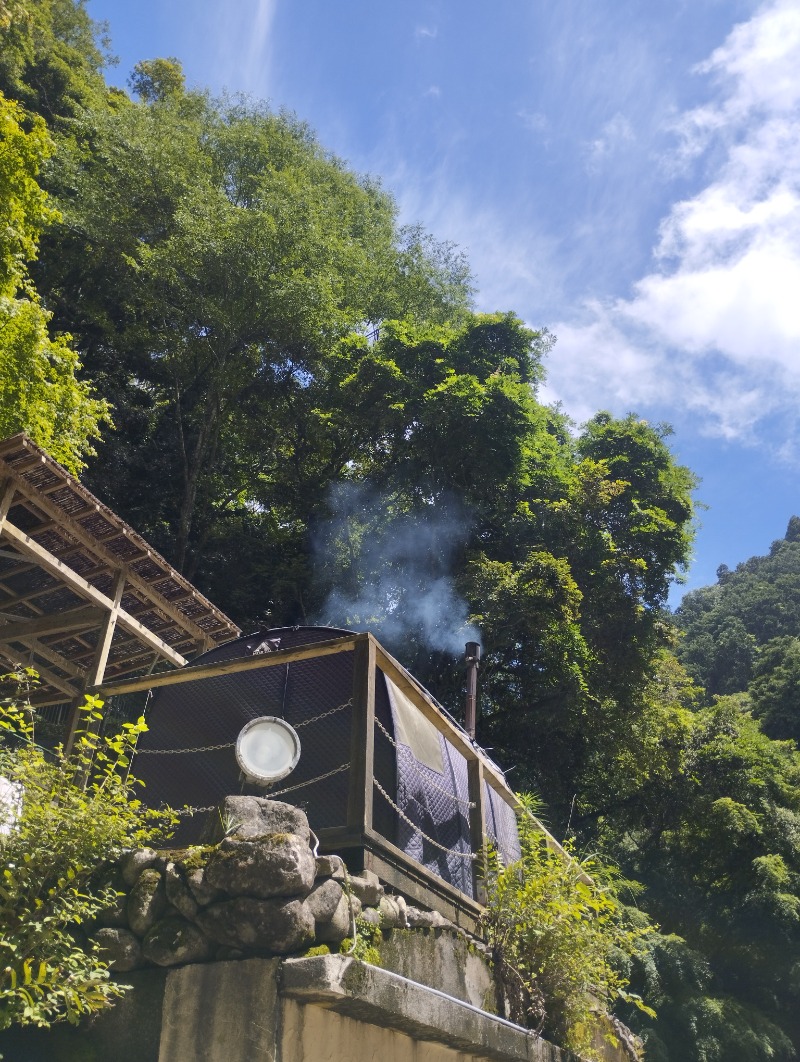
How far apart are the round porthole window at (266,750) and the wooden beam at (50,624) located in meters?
4.98

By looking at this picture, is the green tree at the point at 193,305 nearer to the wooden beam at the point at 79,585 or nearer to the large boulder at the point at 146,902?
the wooden beam at the point at 79,585

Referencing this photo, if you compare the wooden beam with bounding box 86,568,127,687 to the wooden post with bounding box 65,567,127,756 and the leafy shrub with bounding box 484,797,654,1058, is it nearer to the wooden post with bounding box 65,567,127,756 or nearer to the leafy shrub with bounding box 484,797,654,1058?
the wooden post with bounding box 65,567,127,756

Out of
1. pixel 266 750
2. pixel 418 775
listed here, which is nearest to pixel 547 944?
pixel 418 775

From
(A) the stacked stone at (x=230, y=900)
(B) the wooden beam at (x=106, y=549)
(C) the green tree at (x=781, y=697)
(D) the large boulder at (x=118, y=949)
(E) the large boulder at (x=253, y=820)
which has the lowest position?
(D) the large boulder at (x=118, y=949)

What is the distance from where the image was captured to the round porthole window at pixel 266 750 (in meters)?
4.76

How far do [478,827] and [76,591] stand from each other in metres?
4.81

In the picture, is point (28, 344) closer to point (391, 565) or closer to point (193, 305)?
point (193, 305)

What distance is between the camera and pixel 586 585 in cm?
1950

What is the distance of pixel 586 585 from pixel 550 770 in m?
4.20

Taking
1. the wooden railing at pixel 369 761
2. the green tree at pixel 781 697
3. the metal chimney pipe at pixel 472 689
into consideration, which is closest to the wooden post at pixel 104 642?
the wooden railing at pixel 369 761

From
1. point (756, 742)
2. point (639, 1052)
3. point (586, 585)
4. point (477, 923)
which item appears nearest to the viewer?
point (477, 923)

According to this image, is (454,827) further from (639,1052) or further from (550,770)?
(550,770)

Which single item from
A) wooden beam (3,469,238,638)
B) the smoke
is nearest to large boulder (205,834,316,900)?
wooden beam (3,469,238,638)

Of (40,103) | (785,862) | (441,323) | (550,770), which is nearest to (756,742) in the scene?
(785,862)
